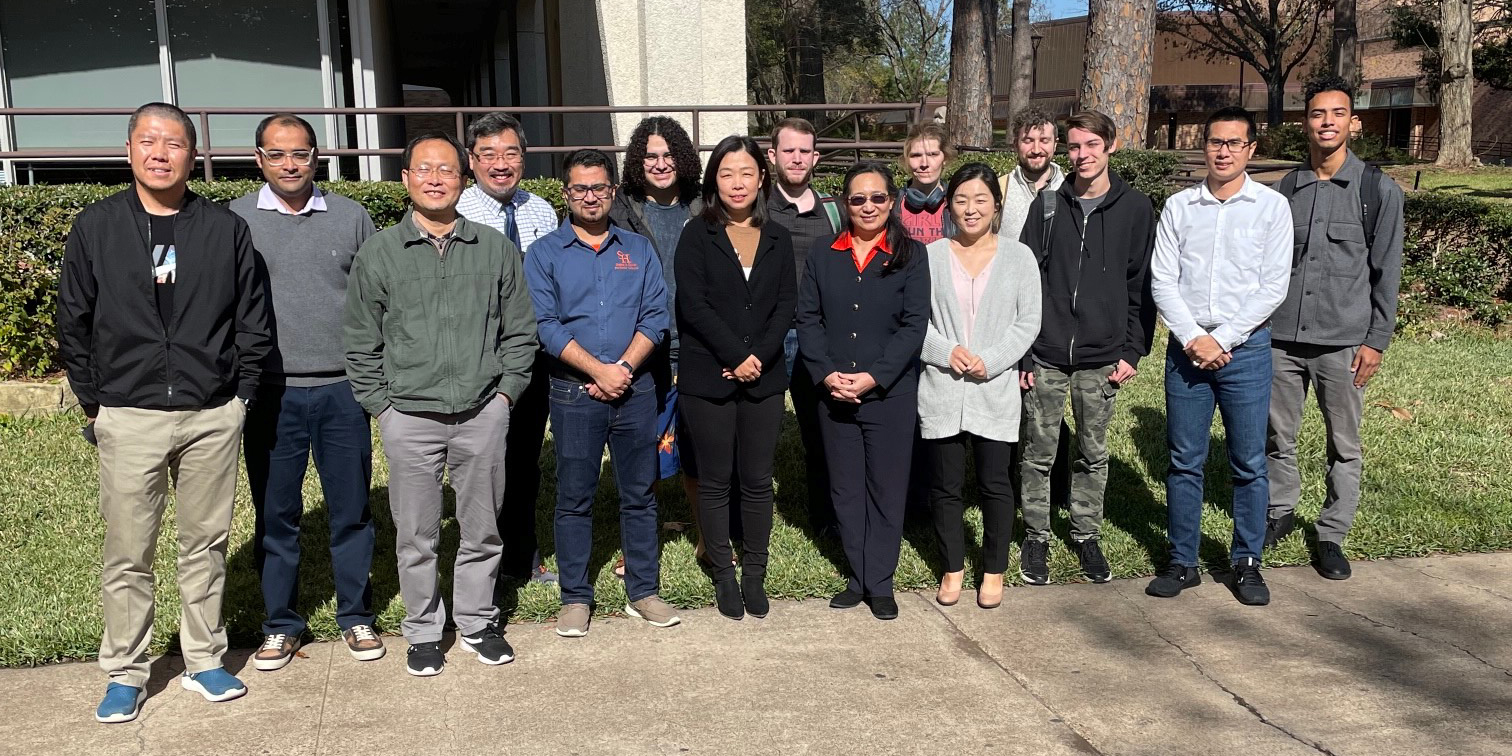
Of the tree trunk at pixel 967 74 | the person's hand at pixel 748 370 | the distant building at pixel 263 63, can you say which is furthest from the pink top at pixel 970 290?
the tree trunk at pixel 967 74

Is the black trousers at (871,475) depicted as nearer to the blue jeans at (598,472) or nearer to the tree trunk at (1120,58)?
the blue jeans at (598,472)

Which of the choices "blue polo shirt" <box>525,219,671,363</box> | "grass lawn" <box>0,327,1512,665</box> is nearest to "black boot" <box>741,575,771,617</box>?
"grass lawn" <box>0,327,1512,665</box>

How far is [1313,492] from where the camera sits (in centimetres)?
653

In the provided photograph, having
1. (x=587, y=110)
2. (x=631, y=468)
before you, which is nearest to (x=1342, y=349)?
(x=631, y=468)

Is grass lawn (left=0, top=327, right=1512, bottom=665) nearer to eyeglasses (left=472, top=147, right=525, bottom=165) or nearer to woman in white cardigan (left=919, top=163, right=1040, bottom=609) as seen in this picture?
woman in white cardigan (left=919, top=163, right=1040, bottom=609)

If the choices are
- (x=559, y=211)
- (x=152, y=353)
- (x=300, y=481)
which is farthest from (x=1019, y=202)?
(x=559, y=211)

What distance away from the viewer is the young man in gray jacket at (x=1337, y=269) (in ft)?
17.1

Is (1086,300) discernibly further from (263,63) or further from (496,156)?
(263,63)

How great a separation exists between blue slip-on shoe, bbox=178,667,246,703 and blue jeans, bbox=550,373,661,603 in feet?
4.09

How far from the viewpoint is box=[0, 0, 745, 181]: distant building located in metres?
11.9

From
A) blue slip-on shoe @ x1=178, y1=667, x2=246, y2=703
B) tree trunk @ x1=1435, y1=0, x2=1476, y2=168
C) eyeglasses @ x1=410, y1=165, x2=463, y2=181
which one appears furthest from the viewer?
tree trunk @ x1=1435, y1=0, x2=1476, y2=168

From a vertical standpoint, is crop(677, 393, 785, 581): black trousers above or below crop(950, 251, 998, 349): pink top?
below

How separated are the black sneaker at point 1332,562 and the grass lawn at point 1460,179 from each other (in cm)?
2287

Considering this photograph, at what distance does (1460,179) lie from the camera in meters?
29.7
